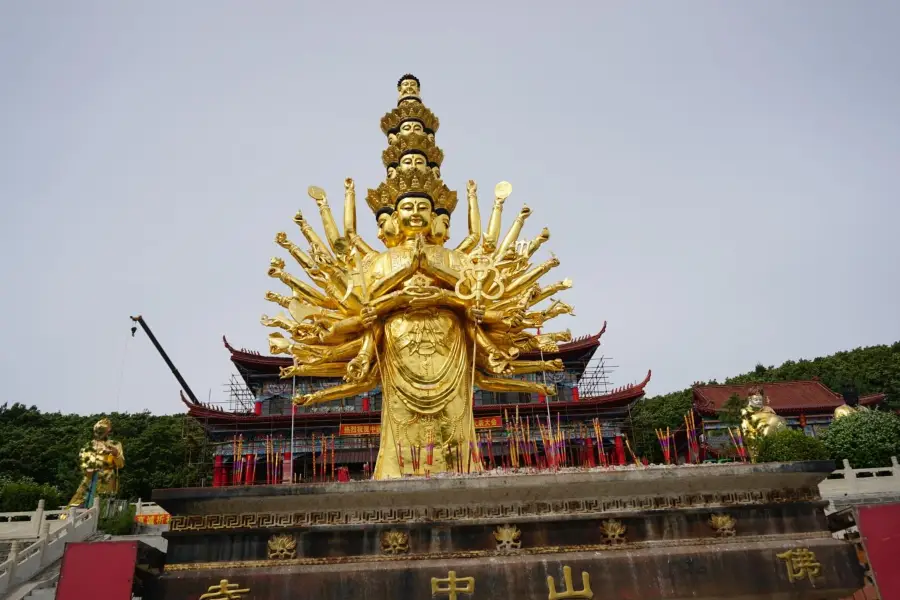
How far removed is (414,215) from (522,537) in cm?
532

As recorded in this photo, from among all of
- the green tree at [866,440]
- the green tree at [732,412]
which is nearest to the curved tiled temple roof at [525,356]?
the green tree at [732,412]

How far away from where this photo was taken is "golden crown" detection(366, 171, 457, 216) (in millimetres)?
9812

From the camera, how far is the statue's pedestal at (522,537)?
537 centimetres

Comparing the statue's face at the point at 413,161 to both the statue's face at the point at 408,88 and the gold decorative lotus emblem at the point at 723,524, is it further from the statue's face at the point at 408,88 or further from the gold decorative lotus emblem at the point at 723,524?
the gold decorative lotus emblem at the point at 723,524

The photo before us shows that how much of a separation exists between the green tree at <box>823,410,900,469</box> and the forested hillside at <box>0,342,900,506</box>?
47.2ft

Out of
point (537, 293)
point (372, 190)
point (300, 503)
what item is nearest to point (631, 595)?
point (300, 503)

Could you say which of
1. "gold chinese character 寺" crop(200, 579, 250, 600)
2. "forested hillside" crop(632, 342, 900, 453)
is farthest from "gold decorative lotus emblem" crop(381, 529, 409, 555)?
"forested hillside" crop(632, 342, 900, 453)

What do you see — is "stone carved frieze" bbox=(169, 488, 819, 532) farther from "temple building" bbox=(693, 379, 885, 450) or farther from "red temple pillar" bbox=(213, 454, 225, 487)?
"temple building" bbox=(693, 379, 885, 450)

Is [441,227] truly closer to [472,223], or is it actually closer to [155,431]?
[472,223]

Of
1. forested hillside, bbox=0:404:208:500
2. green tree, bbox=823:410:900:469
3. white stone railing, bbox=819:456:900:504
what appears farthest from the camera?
forested hillside, bbox=0:404:208:500

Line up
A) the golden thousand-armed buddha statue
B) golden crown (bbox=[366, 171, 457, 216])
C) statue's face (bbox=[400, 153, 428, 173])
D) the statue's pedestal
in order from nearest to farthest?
the statue's pedestal < the golden thousand-armed buddha statue < golden crown (bbox=[366, 171, 457, 216]) < statue's face (bbox=[400, 153, 428, 173])

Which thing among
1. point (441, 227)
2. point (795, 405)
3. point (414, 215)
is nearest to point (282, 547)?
point (414, 215)

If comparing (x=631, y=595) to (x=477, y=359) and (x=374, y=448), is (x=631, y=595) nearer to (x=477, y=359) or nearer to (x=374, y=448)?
(x=477, y=359)

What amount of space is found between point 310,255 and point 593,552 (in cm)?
546
